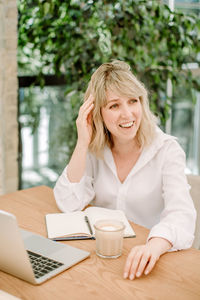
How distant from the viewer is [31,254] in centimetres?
112

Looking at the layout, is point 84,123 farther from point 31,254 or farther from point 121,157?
point 31,254

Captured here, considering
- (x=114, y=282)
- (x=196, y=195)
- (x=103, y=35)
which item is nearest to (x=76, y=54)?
(x=103, y=35)

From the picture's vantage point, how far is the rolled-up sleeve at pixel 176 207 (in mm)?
1210

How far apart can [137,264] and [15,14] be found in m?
2.00

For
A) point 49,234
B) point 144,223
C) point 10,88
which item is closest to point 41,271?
point 49,234

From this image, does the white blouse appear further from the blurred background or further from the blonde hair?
the blurred background

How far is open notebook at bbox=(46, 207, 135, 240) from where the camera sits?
4.17ft

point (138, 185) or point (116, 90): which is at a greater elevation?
point (116, 90)

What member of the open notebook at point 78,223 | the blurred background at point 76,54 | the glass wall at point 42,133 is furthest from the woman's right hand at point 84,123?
the glass wall at point 42,133

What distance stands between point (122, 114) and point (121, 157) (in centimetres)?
22

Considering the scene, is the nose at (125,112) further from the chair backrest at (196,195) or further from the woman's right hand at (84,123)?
the chair backrest at (196,195)

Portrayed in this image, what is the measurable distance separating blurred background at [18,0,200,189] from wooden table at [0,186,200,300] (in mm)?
1013

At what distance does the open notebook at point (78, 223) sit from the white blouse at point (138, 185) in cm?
10

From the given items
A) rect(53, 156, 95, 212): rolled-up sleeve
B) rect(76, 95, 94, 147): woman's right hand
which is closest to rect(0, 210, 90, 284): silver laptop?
rect(53, 156, 95, 212): rolled-up sleeve
